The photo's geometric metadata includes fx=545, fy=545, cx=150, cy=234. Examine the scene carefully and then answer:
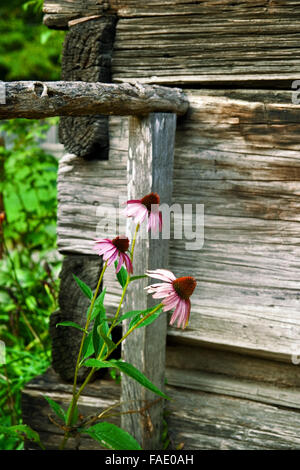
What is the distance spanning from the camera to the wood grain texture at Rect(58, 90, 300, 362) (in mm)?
1899

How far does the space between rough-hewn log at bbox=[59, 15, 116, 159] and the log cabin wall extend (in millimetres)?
40

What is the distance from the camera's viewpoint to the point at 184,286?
4.67ft

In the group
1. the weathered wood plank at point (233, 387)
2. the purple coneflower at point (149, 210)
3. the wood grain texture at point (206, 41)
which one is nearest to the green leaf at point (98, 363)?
the purple coneflower at point (149, 210)

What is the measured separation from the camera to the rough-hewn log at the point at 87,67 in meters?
2.05

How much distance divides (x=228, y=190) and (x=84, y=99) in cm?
68

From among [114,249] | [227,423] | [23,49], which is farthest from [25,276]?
[23,49]

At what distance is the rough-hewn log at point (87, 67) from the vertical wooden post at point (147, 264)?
0.25 metres

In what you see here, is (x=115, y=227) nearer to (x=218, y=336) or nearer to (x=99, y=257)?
(x=99, y=257)

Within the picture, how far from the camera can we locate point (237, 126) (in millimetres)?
1932

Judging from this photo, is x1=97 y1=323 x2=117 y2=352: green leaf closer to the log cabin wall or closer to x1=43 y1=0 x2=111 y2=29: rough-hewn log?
the log cabin wall

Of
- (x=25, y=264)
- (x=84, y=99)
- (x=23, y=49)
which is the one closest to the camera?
(x=84, y=99)

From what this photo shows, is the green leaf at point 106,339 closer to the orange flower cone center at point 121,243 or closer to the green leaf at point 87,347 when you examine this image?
the green leaf at point 87,347

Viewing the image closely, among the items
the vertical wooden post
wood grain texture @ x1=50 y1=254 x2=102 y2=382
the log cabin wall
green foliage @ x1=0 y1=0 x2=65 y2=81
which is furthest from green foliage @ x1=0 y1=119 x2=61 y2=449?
green foliage @ x1=0 y1=0 x2=65 y2=81

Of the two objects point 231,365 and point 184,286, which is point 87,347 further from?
point 231,365
